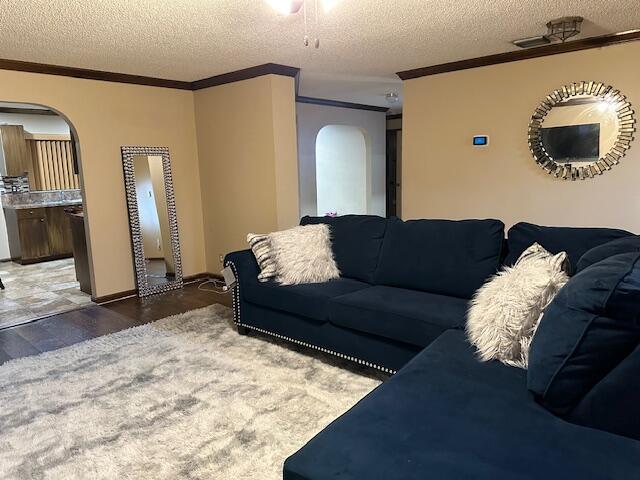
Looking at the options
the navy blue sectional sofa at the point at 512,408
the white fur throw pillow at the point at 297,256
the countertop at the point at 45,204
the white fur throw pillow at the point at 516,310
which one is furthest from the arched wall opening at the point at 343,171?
the white fur throw pillow at the point at 516,310

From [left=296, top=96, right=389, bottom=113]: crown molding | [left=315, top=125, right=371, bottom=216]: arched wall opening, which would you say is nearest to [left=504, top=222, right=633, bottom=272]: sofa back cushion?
[left=296, top=96, right=389, bottom=113]: crown molding

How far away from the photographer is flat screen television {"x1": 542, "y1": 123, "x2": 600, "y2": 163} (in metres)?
3.68

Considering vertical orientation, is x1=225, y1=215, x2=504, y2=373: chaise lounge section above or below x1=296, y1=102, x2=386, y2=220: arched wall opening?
below

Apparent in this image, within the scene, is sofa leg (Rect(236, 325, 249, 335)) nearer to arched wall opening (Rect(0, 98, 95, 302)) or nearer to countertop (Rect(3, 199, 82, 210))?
arched wall opening (Rect(0, 98, 95, 302))

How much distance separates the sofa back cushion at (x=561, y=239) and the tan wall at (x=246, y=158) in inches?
95.7

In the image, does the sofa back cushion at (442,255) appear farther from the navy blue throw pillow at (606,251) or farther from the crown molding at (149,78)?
the crown molding at (149,78)

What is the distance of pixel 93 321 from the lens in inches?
158

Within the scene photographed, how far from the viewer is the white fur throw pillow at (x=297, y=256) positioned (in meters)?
3.32

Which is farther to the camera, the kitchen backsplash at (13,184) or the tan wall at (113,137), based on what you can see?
the kitchen backsplash at (13,184)

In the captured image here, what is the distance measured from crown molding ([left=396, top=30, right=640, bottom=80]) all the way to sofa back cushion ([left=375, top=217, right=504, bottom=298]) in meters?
1.92

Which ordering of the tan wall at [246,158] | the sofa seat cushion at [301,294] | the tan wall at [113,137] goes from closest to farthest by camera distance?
1. the sofa seat cushion at [301,294]
2. the tan wall at [113,137]
3. the tan wall at [246,158]

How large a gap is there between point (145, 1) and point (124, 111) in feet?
7.40

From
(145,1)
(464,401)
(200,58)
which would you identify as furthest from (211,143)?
(464,401)

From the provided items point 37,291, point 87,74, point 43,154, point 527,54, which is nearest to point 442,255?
point 527,54
